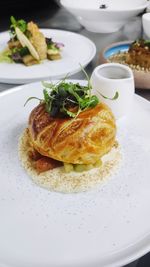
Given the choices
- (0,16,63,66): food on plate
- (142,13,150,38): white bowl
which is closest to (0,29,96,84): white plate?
(0,16,63,66): food on plate

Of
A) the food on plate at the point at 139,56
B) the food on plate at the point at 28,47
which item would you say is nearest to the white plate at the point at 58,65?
the food on plate at the point at 28,47

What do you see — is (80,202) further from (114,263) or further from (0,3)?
(0,3)

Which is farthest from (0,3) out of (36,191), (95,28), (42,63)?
(36,191)

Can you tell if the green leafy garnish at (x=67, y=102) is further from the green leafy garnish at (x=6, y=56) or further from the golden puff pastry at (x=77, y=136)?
the green leafy garnish at (x=6, y=56)

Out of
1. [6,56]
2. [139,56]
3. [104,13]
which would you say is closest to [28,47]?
[6,56]

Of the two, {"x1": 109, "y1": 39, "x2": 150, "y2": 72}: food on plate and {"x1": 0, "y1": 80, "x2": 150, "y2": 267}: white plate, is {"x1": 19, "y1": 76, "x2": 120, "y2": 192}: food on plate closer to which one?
{"x1": 0, "y1": 80, "x2": 150, "y2": 267}: white plate

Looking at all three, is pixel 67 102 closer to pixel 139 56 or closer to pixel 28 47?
pixel 139 56
